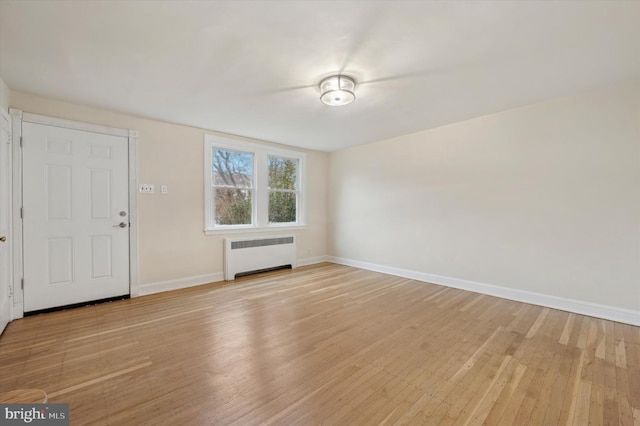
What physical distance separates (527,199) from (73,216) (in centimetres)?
558

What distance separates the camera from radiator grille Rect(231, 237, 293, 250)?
4.59 m

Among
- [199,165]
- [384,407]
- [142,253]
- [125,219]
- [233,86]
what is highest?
[233,86]

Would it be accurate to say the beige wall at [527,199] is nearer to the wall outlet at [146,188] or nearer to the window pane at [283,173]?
the window pane at [283,173]

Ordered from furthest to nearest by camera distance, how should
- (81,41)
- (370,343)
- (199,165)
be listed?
(199,165) < (370,343) < (81,41)

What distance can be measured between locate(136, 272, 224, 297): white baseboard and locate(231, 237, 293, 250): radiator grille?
0.52 meters

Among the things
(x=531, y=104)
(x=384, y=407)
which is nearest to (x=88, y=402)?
(x=384, y=407)

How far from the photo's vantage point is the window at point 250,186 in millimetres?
4457

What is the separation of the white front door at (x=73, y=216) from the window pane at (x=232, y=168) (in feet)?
4.16

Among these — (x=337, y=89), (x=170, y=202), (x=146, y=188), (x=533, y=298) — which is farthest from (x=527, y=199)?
(x=146, y=188)

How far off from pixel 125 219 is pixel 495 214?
4.98 metres

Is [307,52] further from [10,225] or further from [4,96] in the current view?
[10,225]

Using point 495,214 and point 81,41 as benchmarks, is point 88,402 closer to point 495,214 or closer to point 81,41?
point 81,41

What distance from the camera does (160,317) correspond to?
9.73 ft

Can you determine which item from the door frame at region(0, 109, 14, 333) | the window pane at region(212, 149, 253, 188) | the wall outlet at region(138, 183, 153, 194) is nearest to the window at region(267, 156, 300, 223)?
the window pane at region(212, 149, 253, 188)
